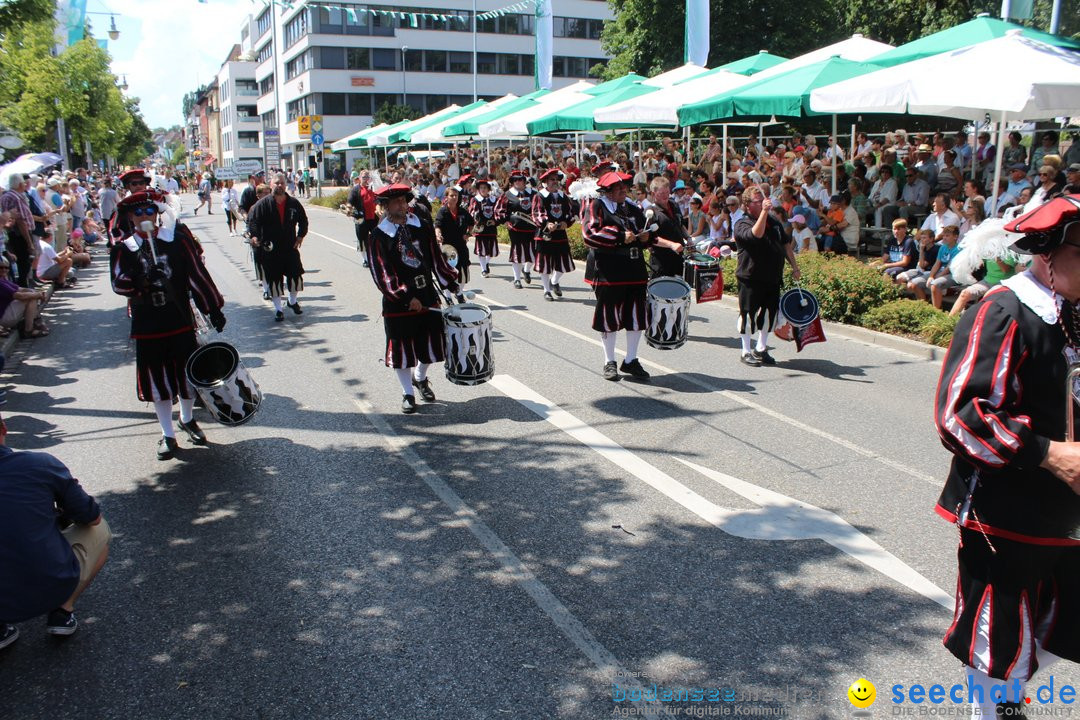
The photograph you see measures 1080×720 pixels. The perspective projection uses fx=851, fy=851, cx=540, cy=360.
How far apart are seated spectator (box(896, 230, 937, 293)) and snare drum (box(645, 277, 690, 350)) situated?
4814 mm

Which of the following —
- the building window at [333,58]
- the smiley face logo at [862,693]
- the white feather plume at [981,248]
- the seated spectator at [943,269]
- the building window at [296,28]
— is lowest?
the smiley face logo at [862,693]

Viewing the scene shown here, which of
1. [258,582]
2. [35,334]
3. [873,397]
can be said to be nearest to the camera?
[258,582]

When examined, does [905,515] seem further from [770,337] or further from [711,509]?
[770,337]

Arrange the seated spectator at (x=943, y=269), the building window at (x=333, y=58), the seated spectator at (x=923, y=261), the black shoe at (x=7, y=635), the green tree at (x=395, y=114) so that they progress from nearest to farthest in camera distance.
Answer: the black shoe at (x=7, y=635) → the seated spectator at (x=943, y=269) → the seated spectator at (x=923, y=261) → the green tree at (x=395, y=114) → the building window at (x=333, y=58)

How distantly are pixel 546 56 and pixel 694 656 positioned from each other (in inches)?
1218

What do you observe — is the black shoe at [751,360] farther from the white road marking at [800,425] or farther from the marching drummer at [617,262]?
the marching drummer at [617,262]

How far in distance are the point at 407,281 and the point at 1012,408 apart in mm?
5345

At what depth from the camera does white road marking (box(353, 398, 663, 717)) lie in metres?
3.61

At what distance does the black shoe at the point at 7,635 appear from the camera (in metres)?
3.87

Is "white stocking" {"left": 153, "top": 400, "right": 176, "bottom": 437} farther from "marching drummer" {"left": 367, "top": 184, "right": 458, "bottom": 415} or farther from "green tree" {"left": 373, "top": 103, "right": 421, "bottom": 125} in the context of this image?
"green tree" {"left": 373, "top": 103, "right": 421, "bottom": 125}

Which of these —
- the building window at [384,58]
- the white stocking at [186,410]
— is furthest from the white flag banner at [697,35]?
the building window at [384,58]

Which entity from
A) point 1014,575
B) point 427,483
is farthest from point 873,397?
point 1014,575

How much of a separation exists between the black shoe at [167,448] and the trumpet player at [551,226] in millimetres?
7935

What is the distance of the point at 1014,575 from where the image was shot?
8.95 feet
